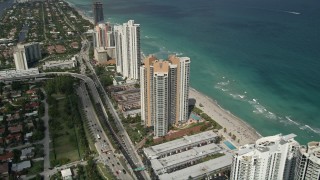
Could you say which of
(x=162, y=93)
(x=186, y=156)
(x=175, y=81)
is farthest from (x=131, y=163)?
(x=175, y=81)

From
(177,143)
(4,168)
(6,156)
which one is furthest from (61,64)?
(177,143)

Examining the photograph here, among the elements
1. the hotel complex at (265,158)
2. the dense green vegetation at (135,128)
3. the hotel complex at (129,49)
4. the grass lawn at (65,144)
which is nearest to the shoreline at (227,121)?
the dense green vegetation at (135,128)

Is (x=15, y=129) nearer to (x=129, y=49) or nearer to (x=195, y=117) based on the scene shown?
(x=129, y=49)

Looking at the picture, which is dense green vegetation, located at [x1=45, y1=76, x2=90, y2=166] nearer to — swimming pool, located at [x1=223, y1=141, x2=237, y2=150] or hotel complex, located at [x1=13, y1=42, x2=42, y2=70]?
hotel complex, located at [x1=13, y1=42, x2=42, y2=70]

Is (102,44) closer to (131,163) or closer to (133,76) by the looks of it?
(133,76)

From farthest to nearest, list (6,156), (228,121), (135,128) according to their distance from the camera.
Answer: (228,121), (135,128), (6,156)

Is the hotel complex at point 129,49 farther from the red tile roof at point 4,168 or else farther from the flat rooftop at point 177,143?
the red tile roof at point 4,168
